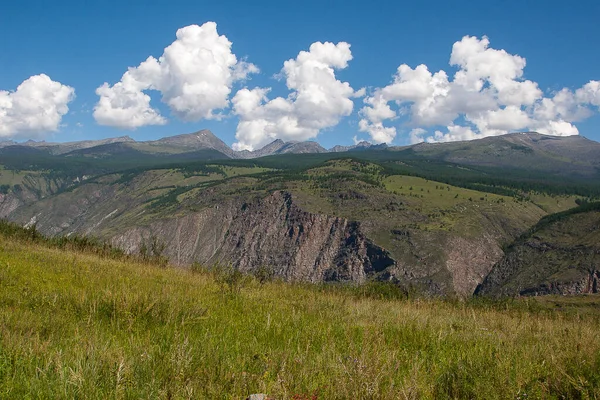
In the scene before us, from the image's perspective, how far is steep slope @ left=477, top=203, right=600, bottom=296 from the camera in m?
156

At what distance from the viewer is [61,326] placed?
5.53 m

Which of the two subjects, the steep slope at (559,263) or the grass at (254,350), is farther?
the steep slope at (559,263)

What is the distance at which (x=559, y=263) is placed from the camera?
17300cm

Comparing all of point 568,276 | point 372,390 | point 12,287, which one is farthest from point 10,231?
point 568,276

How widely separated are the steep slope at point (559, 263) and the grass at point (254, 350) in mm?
151061

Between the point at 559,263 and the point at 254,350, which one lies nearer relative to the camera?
the point at 254,350

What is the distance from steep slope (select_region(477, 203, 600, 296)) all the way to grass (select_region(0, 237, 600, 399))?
15106 centimetres

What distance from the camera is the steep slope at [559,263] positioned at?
15550 cm

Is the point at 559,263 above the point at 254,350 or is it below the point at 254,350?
below

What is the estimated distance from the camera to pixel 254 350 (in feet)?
16.5

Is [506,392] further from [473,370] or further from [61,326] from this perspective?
[61,326]

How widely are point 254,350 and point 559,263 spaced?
203064 millimetres

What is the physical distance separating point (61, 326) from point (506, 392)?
18.1ft

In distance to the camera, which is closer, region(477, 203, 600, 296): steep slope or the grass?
the grass
